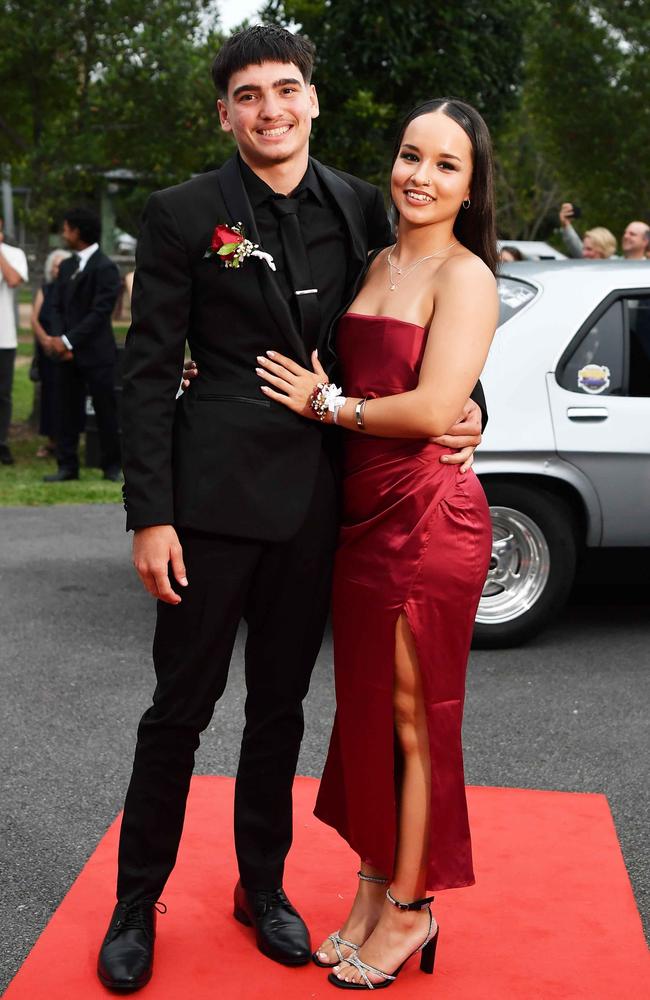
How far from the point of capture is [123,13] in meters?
13.1

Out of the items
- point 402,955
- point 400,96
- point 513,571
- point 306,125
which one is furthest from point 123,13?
point 402,955

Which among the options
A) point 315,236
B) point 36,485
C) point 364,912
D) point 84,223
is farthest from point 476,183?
point 36,485

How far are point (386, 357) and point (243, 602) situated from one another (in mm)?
676

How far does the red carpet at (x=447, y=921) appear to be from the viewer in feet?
9.98

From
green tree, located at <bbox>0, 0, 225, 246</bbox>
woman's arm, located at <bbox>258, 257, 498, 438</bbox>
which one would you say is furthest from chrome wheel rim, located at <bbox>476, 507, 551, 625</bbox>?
green tree, located at <bbox>0, 0, 225, 246</bbox>

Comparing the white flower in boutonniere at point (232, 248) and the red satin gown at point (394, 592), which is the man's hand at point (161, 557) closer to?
the red satin gown at point (394, 592)

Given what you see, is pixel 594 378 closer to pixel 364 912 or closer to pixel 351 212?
pixel 351 212

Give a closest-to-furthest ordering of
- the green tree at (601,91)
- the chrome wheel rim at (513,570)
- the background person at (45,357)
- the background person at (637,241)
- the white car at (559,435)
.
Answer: the white car at (559,435)
the chrome wheel rim at (513,570)
the background person at (637,241)
the background person at (45,357)
the green tree at (601,91)

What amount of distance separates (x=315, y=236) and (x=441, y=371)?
1.51ft

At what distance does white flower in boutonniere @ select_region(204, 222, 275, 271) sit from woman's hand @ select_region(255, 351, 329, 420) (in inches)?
8.2

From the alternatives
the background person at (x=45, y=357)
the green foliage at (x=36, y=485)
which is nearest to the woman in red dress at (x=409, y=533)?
the green foliage at (x=36, y=485)

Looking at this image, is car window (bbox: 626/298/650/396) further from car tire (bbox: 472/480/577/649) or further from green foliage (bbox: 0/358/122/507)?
green foliage (bbox: 0/358/122/507)

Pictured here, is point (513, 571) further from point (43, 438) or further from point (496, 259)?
point (43, 438)

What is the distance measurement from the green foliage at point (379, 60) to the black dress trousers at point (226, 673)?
25.0ft
